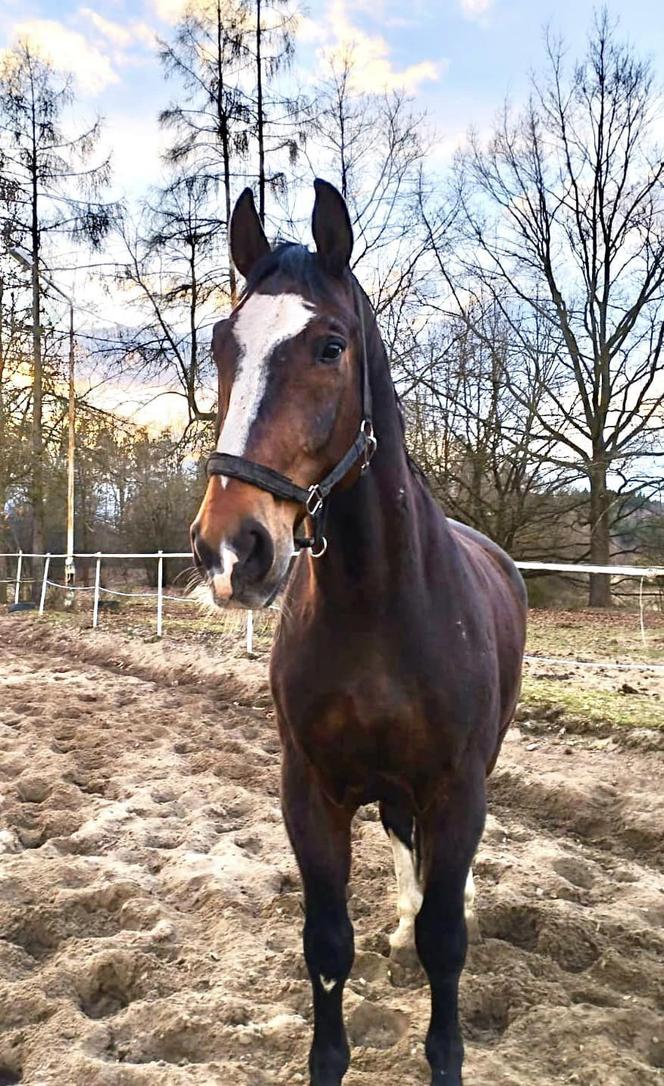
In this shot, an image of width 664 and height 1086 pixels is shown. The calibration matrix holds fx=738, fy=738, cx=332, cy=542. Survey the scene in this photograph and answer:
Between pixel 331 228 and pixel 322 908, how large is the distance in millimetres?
1766

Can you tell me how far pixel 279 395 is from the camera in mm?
1558

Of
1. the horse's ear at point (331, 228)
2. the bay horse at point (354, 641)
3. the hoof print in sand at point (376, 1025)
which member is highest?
the horse's ear at point (331, 228)

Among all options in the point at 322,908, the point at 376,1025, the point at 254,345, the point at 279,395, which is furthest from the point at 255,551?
the point at 376,1025

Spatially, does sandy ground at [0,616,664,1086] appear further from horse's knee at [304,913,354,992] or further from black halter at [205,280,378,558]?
black halter at [205,280,378,558]

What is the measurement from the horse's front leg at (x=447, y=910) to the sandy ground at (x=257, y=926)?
143mm

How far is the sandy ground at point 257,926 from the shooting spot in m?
2.13

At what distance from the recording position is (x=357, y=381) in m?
1.77

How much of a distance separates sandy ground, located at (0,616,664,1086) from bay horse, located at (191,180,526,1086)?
0.34m

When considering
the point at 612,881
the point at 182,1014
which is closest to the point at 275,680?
the point at 182,1014

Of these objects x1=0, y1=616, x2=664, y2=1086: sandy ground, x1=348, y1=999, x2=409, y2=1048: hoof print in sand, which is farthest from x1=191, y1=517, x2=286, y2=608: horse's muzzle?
x1=348, y1=999, x2=409, y2=1048: hoof print in sand

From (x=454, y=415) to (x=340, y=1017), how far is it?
1643 cm

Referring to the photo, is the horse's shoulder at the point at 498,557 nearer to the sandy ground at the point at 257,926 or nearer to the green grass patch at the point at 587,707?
the sandy ground at the point at 257,926

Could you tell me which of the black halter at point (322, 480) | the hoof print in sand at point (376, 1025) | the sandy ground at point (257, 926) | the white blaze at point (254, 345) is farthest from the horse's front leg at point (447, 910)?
the white blaze at point (254, 345)

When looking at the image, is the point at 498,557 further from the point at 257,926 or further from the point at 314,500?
the point at 314,500
